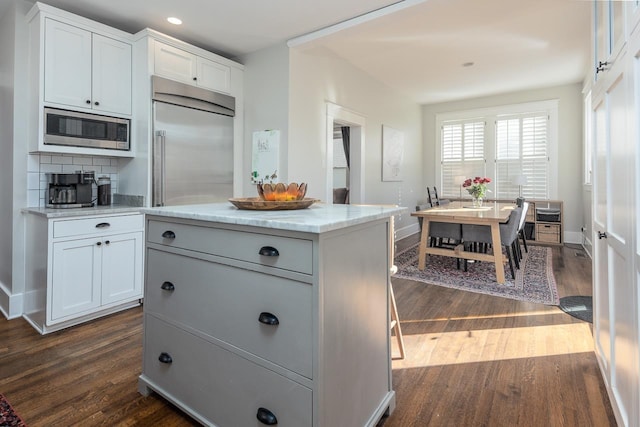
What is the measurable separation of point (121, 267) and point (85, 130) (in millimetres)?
1174

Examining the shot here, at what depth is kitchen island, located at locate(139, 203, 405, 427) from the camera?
116cm

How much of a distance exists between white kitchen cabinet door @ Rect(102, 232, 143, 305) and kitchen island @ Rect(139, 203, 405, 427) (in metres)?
1.28

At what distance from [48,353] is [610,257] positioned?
3266mm

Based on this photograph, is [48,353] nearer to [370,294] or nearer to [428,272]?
[370,294]

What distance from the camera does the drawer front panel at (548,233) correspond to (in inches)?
224

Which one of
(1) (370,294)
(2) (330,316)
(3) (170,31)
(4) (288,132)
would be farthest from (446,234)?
(3) (170,31)

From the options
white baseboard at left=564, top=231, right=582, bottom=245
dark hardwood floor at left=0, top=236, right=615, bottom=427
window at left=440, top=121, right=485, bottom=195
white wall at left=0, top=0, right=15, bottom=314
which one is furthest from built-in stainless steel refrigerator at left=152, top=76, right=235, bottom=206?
white baseboard at left=564, top=231, right=582, bottom=245

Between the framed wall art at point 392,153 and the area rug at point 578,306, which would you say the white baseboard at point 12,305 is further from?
the framed wall art at point 392,153

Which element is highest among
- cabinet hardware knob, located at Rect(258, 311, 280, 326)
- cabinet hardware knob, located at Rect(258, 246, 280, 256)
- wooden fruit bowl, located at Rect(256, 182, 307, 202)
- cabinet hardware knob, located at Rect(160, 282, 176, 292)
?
wooden fruit bowl, located at Rect(256, 182, 307, 202)

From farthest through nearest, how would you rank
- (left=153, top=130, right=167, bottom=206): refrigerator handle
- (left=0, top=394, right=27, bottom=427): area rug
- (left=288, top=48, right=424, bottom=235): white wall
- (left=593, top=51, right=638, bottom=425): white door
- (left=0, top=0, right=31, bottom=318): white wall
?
1. (left=288, top=48, right=424, bottom=235): white wall
2. (left=153, top=130, right=167, bottom=206): refrigerator handle
3. (left=0, top=0, right=31, bottom=318): white wall
4. (left=593, top=51, right=638, bottom=425): white door
5. (left=0, top=394, right=27, bottom=427): area rug

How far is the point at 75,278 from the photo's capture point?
8.46ft

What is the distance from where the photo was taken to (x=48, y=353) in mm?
2182

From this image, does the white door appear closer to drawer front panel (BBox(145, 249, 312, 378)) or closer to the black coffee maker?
drawer front panel (BBox(145, 249, 312, 378))

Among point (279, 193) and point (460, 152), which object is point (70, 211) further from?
point (460, 152)
